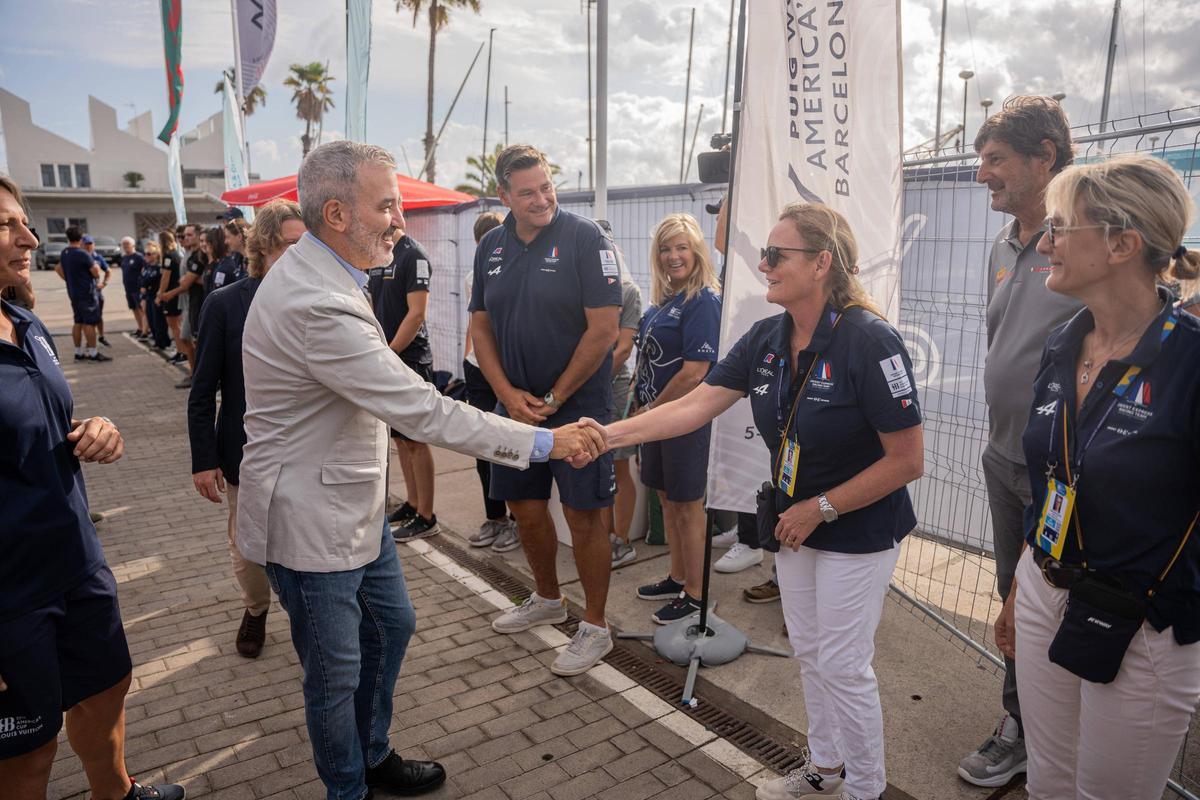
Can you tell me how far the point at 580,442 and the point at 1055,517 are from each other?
1.68 meters

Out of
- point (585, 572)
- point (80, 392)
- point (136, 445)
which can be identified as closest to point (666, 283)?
point (585, 572)

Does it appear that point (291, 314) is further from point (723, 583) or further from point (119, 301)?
point (119, 301)

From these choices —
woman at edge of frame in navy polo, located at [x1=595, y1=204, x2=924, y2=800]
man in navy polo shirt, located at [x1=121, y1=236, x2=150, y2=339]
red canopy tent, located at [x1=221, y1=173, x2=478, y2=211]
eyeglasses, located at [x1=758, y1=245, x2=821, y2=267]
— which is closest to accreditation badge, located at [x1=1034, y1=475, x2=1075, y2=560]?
woman at edge of frame in navy polo, located at [x1=595, y1=204, x2=924, y2=800]

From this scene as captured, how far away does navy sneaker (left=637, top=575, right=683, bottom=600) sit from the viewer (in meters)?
4.66

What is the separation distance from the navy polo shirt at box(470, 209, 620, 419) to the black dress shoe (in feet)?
5.62

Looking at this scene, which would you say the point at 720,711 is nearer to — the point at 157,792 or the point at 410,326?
the point at 157,792

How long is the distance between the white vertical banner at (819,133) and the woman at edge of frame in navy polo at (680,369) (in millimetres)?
764

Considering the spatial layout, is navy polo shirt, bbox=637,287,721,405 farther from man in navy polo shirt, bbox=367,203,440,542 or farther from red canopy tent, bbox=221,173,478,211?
red canopy tent, bbox=221,173,478,211

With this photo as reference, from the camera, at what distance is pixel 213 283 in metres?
6.92

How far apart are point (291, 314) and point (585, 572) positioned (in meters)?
2.21

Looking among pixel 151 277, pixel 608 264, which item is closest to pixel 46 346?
pixel 608 264

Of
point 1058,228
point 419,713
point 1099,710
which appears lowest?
point 419,713

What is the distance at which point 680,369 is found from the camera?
4422mm

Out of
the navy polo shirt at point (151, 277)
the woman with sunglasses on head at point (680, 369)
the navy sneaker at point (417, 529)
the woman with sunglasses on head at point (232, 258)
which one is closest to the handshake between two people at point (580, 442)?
the woman with sunglasses on head at point (680, 369)
